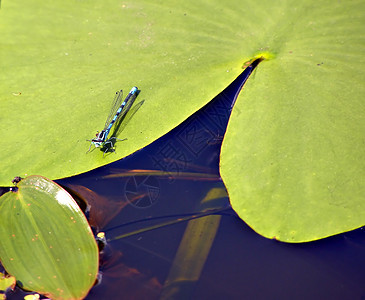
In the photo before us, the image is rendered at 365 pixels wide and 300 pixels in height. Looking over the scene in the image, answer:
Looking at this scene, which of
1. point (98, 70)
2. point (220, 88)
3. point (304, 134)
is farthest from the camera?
point (98, 70)

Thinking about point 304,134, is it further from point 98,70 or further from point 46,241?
point 46,241

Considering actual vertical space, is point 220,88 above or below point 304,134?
above

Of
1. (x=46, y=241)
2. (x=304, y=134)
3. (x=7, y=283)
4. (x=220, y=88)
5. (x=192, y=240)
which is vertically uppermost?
(x=220, y=88)

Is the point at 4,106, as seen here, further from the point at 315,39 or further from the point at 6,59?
the point at 315,39

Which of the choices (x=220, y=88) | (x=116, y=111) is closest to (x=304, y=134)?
(x=220, y=88)

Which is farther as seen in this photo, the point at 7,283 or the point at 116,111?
the point at 116,111

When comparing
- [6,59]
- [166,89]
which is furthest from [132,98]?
[6,59]

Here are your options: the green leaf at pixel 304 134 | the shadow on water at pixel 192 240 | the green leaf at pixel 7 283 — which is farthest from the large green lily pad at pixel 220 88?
the green leaf at pixel 7 283

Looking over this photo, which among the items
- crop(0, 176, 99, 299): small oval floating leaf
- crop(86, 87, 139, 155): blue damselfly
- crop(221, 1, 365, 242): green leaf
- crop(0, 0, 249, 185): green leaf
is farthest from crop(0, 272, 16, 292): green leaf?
crop(221, 1, 365, 242): green leaf

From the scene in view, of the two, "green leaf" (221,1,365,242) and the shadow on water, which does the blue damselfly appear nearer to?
the shadow on water
